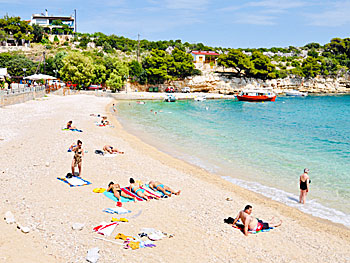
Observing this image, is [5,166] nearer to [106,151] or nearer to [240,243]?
[106,151]

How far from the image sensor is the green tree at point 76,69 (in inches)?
2363

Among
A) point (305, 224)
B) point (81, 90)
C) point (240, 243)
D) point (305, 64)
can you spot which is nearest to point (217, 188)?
point (305, 224)

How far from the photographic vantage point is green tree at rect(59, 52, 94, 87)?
60.0m

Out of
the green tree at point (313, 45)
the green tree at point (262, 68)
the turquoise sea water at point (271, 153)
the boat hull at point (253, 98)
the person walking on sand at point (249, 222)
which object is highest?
the green tree at point (313, 45)

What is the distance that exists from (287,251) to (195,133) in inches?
787

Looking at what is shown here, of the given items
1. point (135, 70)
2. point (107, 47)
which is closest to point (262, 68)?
point (135, 70)

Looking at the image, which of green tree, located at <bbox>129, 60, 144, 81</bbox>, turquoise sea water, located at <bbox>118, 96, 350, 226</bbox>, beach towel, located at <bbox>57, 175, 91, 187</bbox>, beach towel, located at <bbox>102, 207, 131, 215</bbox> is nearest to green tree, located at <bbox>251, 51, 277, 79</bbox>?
green tree, located at <bbox>129, 60, 144, 81</bbox>

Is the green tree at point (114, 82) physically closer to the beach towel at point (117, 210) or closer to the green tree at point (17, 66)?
the green tree at point (17, 66)

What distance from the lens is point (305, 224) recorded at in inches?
395

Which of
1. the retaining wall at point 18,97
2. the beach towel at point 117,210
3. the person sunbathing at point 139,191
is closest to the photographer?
the beach towel at point 117,210

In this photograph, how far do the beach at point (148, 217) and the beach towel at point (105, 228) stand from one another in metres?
0.17

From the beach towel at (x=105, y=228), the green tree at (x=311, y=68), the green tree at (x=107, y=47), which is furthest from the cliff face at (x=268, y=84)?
the beach towel at (x=105, y=228)

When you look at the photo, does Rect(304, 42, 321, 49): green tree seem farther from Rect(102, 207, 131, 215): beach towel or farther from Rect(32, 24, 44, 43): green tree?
Rect(102, 207, 131, 215): beach towel

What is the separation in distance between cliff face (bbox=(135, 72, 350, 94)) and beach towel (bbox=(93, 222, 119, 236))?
6836 cm
